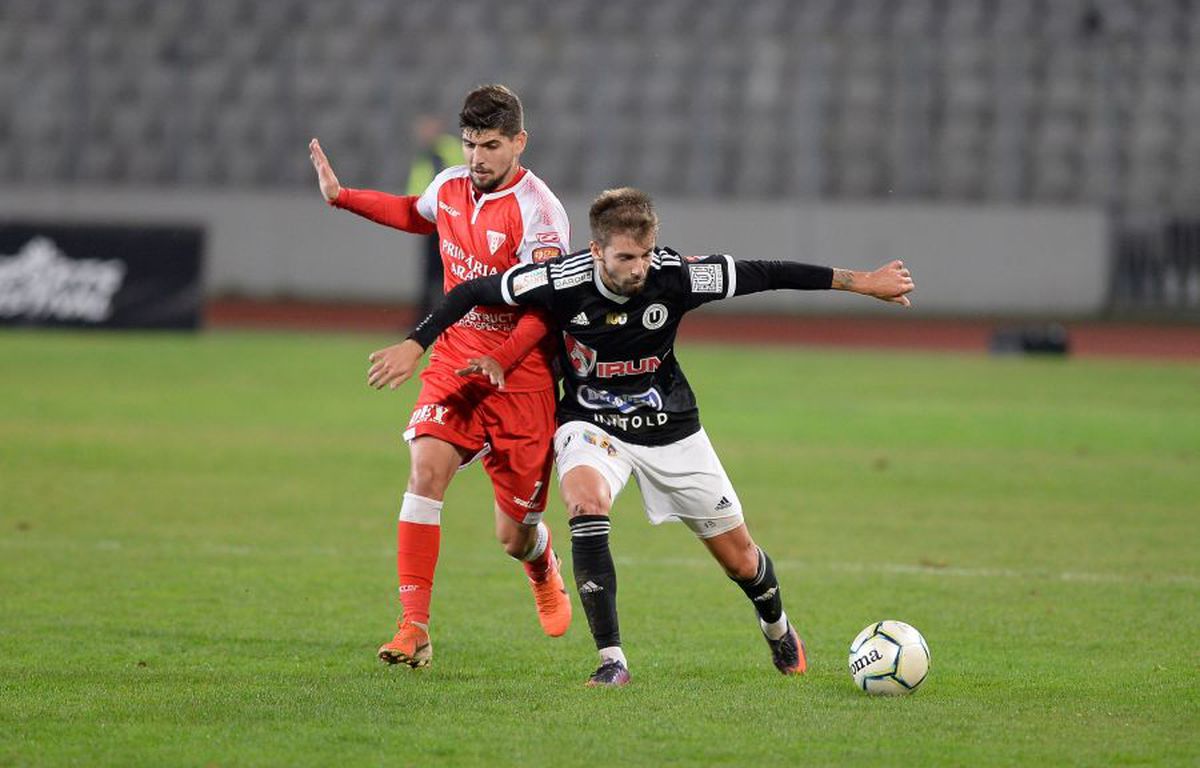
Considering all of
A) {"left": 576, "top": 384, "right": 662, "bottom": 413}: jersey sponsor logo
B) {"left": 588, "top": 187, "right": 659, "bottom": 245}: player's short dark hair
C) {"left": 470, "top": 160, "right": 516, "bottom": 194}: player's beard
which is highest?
{"left": 470, "top": 160, "right": 516, "bottom": 194}: player's beard

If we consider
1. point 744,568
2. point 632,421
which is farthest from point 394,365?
point 744,568

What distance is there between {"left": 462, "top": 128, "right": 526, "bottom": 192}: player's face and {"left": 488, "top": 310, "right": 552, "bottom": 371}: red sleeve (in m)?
0.56

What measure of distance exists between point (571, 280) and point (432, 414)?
787 millimetres

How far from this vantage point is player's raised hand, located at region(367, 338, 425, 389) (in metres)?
6.16

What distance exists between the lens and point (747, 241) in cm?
2884

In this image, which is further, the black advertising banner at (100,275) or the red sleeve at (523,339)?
the black advertising banner at (100,275)

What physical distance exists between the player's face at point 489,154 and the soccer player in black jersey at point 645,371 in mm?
456

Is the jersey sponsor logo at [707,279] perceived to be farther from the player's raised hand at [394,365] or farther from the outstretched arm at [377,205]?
the outstretched arm at [377,205]

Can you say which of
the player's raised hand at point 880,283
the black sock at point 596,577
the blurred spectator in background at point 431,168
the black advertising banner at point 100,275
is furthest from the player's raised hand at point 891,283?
the black advertising banner at point 100,275

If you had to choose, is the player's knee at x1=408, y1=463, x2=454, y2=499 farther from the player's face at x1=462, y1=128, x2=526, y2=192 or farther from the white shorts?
the player's face at x1=462, y1=128, x2=526, y2=192

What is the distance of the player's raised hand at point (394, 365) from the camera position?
6.16 metres

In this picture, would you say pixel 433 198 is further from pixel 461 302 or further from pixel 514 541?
pixel 514 541

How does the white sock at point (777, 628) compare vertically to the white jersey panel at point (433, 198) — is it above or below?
below

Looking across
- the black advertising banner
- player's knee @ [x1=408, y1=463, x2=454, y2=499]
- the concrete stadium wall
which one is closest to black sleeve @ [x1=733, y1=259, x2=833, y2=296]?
player's knee @ [x1=408, y1=463, x2=454, y2=499]
